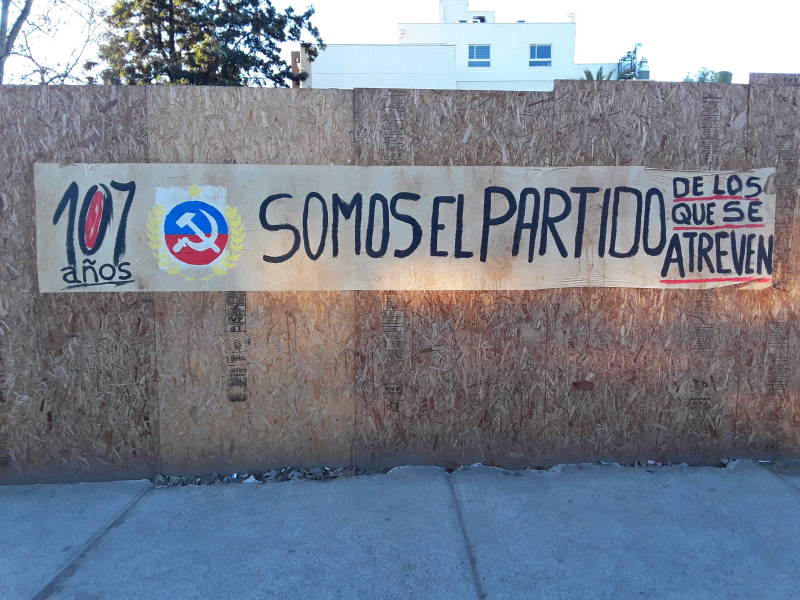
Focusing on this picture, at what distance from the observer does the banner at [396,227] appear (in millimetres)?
4012

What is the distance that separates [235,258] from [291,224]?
1.50ft

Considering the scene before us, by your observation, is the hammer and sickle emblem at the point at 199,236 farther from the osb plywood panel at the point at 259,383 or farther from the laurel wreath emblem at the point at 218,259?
the osb plywood panel at the point at 259,383

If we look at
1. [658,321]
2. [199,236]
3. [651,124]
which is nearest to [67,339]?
[199,236]

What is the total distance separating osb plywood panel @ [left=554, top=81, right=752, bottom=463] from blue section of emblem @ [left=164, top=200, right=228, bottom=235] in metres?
2.45

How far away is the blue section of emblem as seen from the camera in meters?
4.03

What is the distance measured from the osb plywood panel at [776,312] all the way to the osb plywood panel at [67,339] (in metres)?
4.35

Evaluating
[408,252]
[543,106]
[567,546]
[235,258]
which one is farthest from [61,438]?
[543,106]

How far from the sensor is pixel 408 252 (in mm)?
4145

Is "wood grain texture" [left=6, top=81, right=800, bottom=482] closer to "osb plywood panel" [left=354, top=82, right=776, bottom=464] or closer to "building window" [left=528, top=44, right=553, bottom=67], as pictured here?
"osb plywood panel" [left=354, top=82, right=776, bottom=464]

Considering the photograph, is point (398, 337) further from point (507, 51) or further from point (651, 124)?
point (507, 51)

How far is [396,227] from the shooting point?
13.5 feet

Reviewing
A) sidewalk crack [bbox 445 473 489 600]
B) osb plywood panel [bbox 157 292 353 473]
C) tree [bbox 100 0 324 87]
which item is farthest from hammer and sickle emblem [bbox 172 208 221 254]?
tree [bbox 100 0 324 87]

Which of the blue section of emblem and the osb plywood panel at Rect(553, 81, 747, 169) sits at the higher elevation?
the osb plywood panel at Rect(553, 81, 747, 169)

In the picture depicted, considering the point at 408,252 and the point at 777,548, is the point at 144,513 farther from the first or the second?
the point at 777,548
